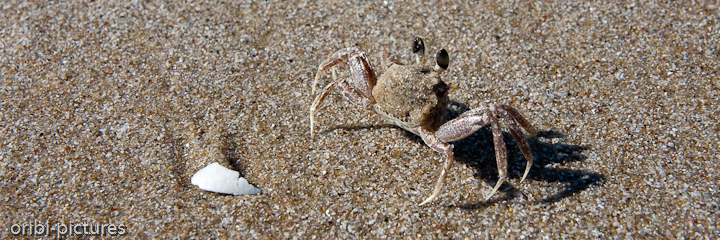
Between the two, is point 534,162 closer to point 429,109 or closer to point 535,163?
point 535,163

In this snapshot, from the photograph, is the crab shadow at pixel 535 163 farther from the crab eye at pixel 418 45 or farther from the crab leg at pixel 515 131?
the crab eye at pixel 418 45

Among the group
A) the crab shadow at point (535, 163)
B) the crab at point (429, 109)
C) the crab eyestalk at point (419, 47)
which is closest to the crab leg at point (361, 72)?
→ the crab at point (429, 109)

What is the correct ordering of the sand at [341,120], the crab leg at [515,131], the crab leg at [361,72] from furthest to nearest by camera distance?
the crab leg at [361,72] → the sand at [341,120] → the crab leg at [515,131]

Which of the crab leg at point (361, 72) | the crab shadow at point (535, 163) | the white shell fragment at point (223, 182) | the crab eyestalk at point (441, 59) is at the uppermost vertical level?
the crab leg at point (361, 72)

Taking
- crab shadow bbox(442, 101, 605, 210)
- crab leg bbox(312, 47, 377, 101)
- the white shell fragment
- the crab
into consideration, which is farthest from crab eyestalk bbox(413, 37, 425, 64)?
the white shell fragment

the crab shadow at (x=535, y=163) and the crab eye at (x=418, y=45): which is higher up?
the crab eye at (x=418, y=45)

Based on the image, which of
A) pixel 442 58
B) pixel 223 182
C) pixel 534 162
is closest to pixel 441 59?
pixel 442 58
